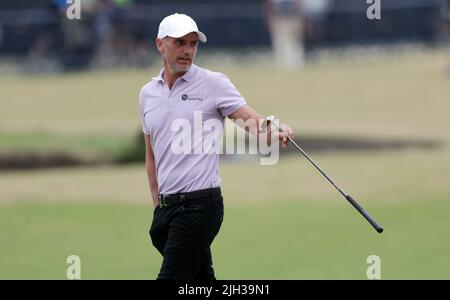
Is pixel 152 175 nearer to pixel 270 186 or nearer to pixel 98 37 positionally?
pixel 270 186

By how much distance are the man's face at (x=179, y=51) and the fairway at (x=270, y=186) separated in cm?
575

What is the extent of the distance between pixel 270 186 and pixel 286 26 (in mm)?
15116

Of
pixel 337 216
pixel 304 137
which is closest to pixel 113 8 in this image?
pixel 304 137

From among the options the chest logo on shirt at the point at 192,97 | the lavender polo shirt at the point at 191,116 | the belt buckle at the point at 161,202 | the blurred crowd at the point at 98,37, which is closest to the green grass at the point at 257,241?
the belt buckle at the point at 161,202

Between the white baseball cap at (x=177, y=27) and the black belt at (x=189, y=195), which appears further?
the black belt at (x=189, y=195)

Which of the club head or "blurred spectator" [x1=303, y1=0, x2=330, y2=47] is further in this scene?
"blurred spectator" [x1=303, y1=0, x2=330, y2=47]

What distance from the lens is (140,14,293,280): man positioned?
922cm

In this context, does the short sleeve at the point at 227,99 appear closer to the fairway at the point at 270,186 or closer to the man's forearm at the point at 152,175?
the man's forearm at the point at 152,175

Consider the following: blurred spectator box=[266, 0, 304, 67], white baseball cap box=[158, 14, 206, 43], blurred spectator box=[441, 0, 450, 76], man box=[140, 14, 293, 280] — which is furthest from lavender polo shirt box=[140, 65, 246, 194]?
blurred spectator box=[441, 0, 450, 76]

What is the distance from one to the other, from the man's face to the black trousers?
2.74ft

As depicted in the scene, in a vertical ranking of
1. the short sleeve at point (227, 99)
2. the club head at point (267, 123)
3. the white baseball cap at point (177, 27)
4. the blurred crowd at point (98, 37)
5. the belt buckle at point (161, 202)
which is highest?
the white baseball cap at point (177, 27)

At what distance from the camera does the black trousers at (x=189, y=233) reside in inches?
363

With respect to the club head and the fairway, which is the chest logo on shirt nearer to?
the club head
